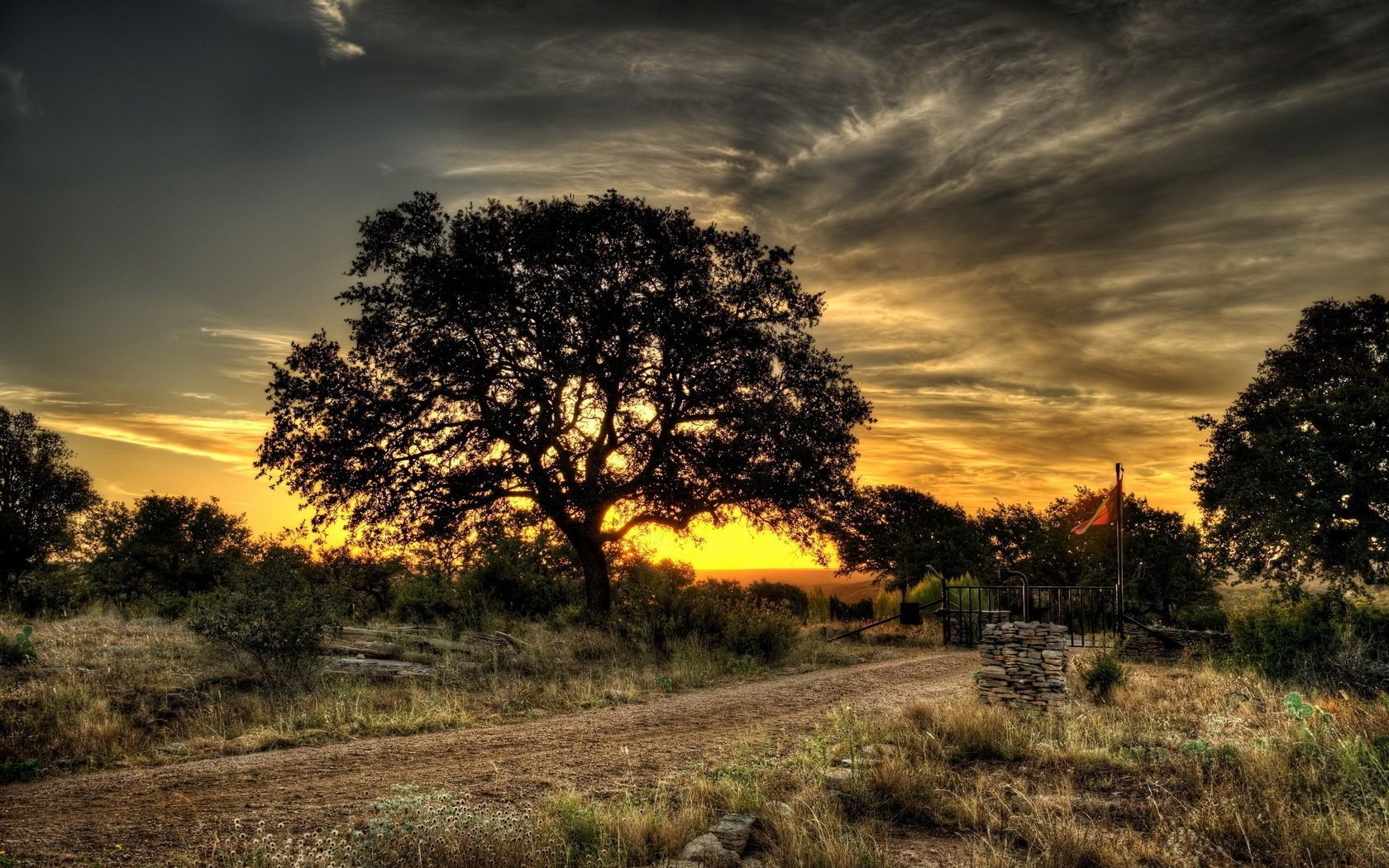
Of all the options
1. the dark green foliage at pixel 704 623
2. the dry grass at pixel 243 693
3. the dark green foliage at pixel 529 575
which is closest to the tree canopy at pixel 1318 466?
the dark green foliage at pixel 704 623

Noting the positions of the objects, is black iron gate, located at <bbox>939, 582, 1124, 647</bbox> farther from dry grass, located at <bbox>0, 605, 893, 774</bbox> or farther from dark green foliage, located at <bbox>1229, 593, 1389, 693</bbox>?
Result: dry grass, located at <bbox>0, 605, 893, 774</bbox>

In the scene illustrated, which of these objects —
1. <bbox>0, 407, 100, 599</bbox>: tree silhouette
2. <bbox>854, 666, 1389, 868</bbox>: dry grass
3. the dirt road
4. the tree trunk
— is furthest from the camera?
<bbox>0, 407, 100, 599</bbox>: tree silhouette

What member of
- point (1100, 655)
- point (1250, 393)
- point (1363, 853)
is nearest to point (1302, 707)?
point (1363, 853)

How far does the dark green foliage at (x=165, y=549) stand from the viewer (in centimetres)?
2742

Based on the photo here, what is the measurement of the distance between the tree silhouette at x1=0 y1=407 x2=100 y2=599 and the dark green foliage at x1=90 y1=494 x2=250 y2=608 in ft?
27.6

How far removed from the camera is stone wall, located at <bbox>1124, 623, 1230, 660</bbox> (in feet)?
62.2

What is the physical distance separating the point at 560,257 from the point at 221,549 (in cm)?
2055

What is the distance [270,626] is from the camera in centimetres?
1245

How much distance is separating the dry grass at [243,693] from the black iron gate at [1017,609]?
8.66m

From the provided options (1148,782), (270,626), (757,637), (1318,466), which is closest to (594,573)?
(757,637)

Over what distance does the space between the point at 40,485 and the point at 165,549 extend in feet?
60.9

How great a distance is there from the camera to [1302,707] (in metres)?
8.88

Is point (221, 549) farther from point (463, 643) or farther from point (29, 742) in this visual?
point (29, 742)

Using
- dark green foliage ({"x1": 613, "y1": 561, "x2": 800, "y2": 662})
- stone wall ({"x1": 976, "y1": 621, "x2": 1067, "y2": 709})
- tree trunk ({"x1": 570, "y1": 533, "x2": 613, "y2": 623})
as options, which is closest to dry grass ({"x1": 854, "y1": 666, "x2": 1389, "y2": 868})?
stone wall ({"x1": 976, "y1": 621, "x2": 1067, "y2": 709})
